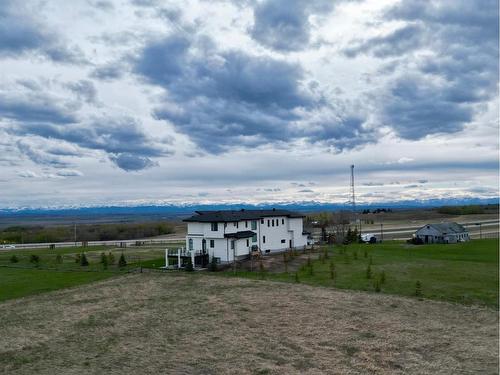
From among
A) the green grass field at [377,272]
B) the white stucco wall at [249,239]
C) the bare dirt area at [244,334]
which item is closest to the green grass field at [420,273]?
the green grass field at [377,272]

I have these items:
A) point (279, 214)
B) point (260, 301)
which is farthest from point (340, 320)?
point (279, 214)

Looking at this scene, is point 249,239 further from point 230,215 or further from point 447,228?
point 447,228

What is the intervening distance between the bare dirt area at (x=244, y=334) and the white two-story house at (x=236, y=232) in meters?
15.3

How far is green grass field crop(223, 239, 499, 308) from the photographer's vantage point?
31.4 meters

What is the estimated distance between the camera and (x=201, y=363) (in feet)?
60.0

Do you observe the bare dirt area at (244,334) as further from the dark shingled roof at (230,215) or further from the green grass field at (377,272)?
the dark shingled roof at (230,215)

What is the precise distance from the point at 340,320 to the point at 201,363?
9329mm

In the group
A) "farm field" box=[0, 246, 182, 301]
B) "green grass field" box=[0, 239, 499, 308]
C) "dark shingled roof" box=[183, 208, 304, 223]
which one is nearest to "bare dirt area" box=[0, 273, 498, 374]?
"green grass field" box=[0, 239, 499, 308]

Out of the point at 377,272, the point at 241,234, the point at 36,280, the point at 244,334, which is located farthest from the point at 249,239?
the point at 244,334

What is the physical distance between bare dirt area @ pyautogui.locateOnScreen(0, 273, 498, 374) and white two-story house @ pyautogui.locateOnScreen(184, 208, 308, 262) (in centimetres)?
1525

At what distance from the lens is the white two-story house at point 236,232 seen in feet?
159

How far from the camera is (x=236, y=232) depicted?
49750 mm

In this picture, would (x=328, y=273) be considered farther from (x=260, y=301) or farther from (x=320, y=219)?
(x=320, y=219)

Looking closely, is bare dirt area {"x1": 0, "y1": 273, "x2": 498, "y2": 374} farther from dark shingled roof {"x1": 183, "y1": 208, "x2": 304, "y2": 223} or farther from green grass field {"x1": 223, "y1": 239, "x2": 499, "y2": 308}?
dark shingled roof {"x1": 183, "y1": 208, "x2": 304, "y2": 223}
